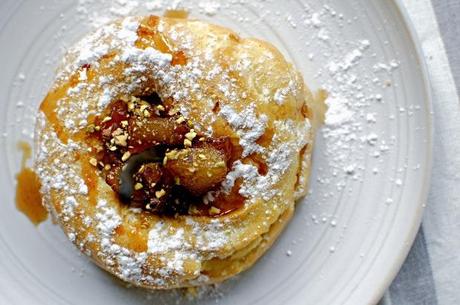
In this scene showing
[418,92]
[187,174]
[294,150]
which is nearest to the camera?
[187,174]

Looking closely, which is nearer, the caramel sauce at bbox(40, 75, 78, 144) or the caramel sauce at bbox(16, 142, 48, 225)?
the caramel sauce at bbox(40, 75, 78, 144)

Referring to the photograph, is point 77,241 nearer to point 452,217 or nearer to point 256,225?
point 256,225

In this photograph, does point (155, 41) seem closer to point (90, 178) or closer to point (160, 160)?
point (160, 160)

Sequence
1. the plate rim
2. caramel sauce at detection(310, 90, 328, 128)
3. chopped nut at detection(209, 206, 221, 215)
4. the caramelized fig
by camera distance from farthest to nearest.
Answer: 1. caramel sauce at detection(310, 90, 328, 128)
2. the plate rim
3. chopped nut at detection(209, 206, 221, 215)
4. the caramelized fig

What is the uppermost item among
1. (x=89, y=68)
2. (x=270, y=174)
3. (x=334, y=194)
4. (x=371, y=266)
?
(x=89, y=68)

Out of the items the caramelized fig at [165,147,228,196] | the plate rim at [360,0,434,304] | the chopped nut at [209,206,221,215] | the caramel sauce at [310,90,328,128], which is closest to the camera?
the caramelized fig at [165,147,228,196]

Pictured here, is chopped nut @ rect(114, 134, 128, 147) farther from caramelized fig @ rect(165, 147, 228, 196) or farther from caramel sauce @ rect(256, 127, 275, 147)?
caramel sauce @ rect(256, 127, 275, 147)

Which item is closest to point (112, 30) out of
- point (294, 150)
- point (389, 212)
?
point (294, 150)

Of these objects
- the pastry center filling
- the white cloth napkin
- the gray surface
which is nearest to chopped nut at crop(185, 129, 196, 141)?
the pastry center filling
